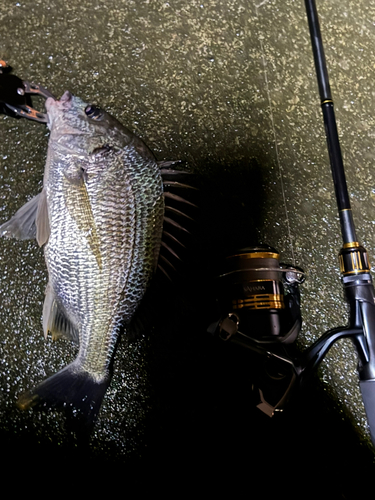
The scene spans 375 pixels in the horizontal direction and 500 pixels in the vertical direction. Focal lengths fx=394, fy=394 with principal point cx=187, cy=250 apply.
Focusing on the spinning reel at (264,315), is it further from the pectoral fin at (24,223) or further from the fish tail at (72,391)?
the pectoral fin at (24,223)

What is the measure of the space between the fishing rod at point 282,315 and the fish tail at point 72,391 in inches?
13.9

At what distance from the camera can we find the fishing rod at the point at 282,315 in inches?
40.9

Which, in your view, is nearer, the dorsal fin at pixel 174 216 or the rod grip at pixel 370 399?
the rod grip at pixel 370 399

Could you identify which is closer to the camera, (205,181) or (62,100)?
(62,100)

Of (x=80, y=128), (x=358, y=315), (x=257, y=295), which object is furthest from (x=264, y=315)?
(x=80, y=128)

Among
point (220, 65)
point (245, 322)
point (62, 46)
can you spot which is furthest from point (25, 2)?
point (245, 322)

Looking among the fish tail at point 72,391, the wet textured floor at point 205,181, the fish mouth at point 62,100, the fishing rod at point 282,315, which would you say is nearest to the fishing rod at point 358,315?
the fishing rod at point 282,315

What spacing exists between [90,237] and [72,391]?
0.41 m

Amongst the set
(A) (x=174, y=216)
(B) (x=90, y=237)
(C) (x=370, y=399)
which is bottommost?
(C) (x=370, y=399)

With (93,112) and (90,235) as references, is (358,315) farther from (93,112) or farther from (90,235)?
(93,112)

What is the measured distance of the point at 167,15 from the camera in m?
1.41

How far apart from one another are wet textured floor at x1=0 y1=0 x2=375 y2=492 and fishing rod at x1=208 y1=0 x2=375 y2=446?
0.17m

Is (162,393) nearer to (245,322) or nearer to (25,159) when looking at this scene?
(245,322)

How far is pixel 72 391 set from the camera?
3.44 ft
